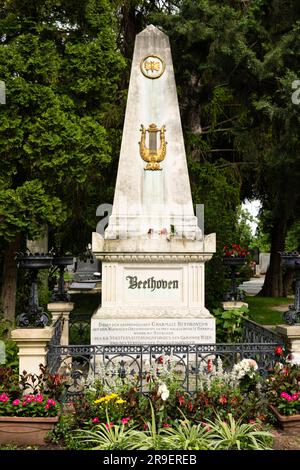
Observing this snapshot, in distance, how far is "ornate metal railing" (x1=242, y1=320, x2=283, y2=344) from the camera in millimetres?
7835

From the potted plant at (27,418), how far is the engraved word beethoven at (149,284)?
347cm

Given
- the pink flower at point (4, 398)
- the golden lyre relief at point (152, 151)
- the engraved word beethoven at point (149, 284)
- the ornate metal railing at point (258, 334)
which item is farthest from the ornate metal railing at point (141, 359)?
the golden lyre relief at point (152, 151)

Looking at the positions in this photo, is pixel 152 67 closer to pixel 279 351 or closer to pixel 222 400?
pixel 279 351

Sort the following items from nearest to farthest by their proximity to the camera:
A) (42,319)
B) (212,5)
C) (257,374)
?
(257,374), (42,319), (212,5)

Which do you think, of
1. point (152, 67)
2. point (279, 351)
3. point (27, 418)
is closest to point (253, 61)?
point (152, 67)

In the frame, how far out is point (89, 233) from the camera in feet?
60.3

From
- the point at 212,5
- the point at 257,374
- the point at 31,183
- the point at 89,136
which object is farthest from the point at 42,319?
the point at 212,5

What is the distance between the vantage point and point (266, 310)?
1975 cm

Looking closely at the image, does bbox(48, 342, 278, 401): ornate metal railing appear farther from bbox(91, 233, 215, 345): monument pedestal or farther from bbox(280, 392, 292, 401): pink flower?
bbox(91, 233, 215, 345): monument pedestal

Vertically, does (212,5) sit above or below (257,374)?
above

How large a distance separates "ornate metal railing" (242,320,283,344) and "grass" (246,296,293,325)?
4.82 meters

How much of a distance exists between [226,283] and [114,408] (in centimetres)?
843

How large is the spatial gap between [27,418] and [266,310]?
14861 millimetres
